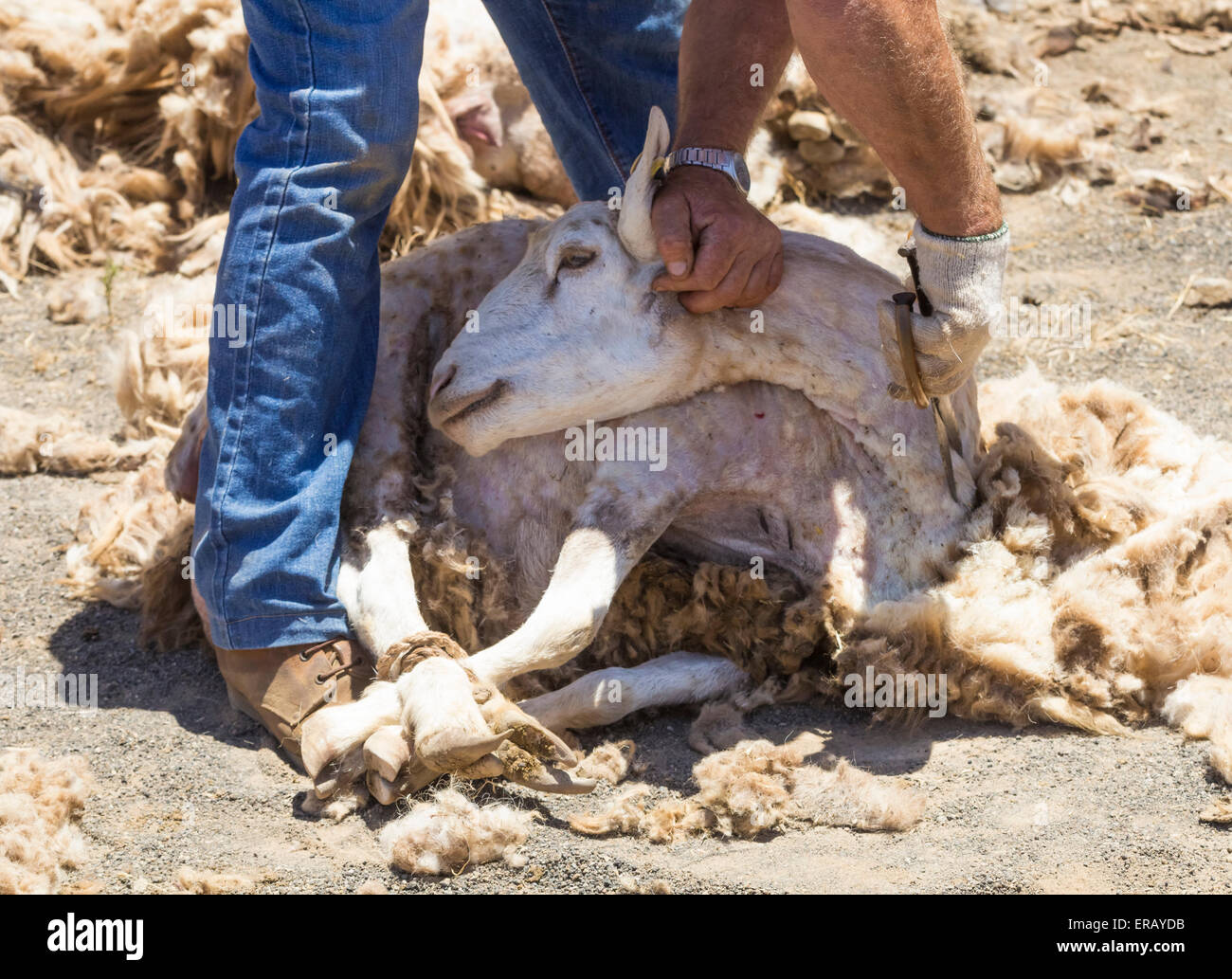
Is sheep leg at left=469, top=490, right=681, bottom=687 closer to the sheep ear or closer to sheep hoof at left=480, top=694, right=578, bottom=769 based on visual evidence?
sheep hoof at left=480, top=694, right=578, bottom=769

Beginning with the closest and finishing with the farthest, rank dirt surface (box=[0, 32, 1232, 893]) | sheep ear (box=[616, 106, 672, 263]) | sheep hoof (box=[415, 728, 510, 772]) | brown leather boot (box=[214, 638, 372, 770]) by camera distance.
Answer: dirt surface (box=[0, 32, 1232, 893]), sheep hoof (box=[415, 728, 510, 772]), sheep ear (box=[616, 106, 672, 263]), brown leather boot (box=[214, 638, 372, 770])

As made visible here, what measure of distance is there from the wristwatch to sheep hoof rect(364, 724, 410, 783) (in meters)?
1.31

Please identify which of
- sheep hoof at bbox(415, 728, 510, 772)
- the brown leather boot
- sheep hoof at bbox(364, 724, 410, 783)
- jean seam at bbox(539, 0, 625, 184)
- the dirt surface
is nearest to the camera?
the dirt surface

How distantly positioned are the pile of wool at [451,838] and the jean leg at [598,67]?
1778 millimetres

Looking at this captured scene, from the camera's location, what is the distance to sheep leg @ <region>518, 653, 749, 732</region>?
291 cm

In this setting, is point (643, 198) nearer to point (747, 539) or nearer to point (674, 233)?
point (674, 233)

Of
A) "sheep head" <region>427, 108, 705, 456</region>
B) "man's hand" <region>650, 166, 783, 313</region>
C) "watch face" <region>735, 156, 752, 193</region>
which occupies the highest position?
"watch face" <region>735, 156, 752, 193</region>

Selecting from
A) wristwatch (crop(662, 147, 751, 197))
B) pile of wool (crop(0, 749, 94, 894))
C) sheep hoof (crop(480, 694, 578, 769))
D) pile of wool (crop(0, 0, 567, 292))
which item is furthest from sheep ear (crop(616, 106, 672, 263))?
pile of wool (crop(0, 0, 567, 292))

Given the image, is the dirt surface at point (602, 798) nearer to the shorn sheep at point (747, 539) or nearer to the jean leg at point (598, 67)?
the shorn sheep at point (747, 539)

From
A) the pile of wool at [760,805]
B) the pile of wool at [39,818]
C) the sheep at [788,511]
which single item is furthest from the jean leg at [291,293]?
the pile of wool at [760,805]

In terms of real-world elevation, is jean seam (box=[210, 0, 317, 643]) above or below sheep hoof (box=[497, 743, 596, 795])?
above

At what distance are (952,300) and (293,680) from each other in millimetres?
1571

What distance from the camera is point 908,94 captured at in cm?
241

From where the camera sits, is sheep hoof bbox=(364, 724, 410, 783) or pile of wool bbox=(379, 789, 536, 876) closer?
pile of wool bbox=(379, 789, 536, 876)
